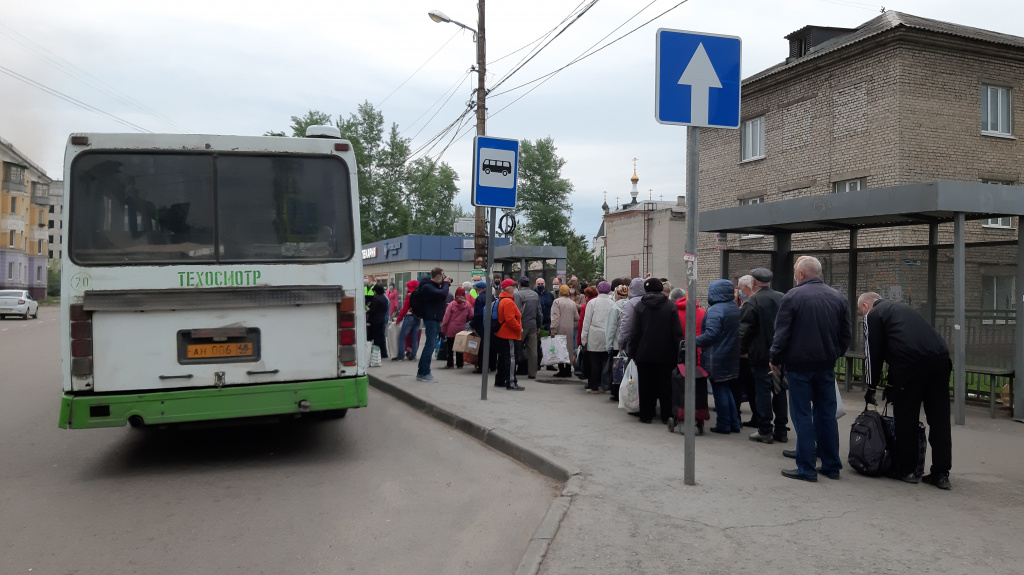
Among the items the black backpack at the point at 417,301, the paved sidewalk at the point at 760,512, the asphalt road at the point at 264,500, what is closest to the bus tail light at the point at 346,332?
the asphalt road at the point at 264,500

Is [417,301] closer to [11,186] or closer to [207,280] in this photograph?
[207,280]

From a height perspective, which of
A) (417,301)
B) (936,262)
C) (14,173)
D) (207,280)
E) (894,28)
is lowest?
(417,301)

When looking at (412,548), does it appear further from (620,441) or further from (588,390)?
(588,390)

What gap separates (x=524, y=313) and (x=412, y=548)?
8373 mm

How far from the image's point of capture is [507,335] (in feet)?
37.7

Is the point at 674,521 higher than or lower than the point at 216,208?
lower

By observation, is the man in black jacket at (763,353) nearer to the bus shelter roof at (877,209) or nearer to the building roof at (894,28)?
the bus shelter roof at (877,209)

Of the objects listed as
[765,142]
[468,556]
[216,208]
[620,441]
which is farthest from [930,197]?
[765,142]

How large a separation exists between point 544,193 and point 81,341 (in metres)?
71.7

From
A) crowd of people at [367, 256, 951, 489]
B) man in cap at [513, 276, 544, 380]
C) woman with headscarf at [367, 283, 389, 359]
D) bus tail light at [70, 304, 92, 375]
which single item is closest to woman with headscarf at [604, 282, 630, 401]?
crowd of people at [367, 256, 951, 489]

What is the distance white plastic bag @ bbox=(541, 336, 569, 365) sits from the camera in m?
13.1

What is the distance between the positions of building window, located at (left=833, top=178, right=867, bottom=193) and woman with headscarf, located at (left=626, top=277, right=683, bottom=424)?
17.5 metres

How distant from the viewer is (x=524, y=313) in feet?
42.8

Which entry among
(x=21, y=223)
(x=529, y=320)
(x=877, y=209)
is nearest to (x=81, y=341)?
(x=529, y=320)
